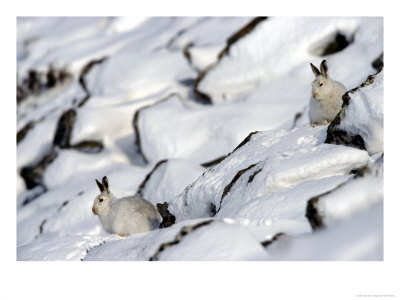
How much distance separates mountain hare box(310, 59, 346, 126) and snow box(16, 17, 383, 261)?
10.0 inches

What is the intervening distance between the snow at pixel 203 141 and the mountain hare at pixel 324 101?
0.25 m

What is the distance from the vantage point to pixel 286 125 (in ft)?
39.4

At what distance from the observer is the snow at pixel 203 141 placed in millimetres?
5070

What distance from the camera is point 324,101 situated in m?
7.75

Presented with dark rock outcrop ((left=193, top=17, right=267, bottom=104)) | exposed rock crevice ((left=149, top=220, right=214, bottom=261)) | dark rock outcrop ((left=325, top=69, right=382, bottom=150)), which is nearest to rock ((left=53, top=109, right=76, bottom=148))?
dark rock outcrop ((left=193, top=17, right=267, bottom=104))

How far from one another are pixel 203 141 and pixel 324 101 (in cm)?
534

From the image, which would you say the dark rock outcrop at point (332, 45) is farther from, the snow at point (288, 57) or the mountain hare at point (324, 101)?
the mountain hare at point (324, 101)

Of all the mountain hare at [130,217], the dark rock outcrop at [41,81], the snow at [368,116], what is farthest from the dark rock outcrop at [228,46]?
the snow at [368,116]

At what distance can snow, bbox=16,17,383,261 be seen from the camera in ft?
16.6

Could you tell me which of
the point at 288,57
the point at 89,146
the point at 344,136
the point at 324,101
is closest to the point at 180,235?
the point at 344,136

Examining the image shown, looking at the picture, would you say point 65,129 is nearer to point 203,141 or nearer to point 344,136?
point 203,141
